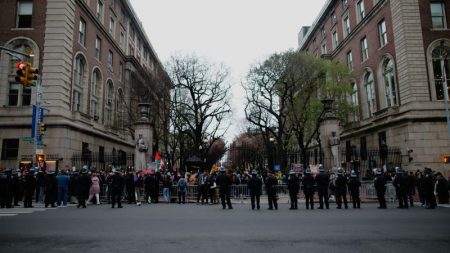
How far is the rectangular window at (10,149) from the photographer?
25.9 m

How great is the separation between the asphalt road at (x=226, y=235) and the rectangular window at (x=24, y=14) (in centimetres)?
2240

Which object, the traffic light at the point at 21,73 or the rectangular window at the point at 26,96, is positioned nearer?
the traffic light at the point at 21,73

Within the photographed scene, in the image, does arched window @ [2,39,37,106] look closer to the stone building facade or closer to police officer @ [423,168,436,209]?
the stone building facade

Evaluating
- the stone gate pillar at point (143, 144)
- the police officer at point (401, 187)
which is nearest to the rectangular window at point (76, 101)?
the stone gate pillar at point (143, 144)

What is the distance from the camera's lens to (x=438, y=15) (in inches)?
1165

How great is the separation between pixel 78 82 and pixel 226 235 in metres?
27.8

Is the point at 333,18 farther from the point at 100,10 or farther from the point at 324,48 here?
the point at 100,10

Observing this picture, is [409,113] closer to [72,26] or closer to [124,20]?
[72,26]

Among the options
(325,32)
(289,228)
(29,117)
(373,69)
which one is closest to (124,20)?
(29,117)

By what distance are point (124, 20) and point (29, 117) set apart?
24.7 metres

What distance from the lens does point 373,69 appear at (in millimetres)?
35656

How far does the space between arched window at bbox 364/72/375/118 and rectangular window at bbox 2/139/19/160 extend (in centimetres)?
3491

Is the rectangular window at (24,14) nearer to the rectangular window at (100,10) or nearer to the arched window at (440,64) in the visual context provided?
the rectangular window at (100,10)

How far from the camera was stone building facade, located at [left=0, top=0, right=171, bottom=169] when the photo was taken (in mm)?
26062
